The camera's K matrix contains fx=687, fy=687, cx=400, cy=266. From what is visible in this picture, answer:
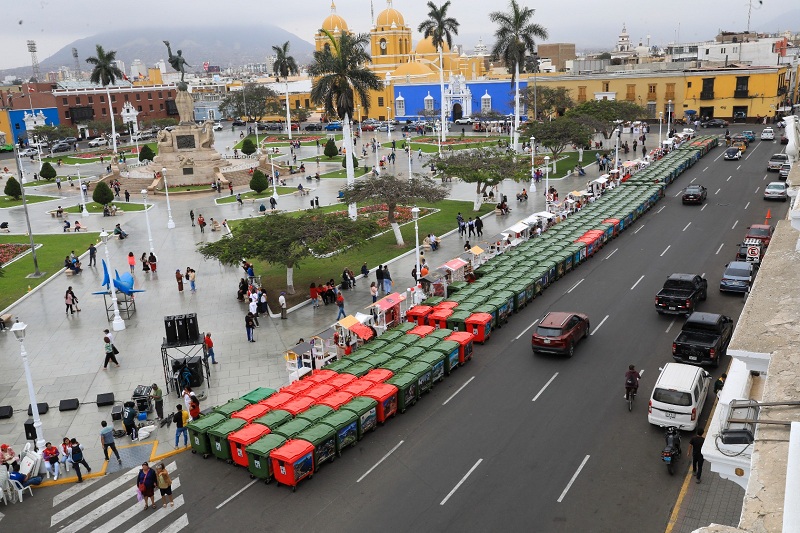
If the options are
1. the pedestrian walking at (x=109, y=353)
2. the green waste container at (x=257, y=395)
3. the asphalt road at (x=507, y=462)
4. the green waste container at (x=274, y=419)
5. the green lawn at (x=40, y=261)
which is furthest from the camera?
the green lawn at (x=40, y=261)

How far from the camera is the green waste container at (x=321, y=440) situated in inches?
667

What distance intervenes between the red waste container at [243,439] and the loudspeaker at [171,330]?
6.25m

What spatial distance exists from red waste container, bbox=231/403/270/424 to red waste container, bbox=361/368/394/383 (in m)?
3.12

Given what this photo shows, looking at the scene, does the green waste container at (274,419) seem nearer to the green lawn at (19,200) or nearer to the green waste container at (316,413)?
the green waste container at (316,413)

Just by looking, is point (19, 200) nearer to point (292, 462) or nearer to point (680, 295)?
point (292, 462)

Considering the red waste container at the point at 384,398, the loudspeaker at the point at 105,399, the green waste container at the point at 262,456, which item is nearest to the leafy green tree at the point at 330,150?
the loudspeaker at the point at 105,399

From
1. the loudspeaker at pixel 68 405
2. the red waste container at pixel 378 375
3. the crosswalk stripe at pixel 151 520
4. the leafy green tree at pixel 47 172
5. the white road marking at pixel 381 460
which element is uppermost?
the leafy green tree at pixel 47 172

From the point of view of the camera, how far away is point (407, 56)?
121125 millimetres

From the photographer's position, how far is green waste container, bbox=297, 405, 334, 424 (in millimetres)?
17891

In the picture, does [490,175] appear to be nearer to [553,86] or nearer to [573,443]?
[573,443]

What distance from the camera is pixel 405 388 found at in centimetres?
1967

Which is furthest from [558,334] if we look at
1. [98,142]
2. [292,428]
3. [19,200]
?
[98,142]

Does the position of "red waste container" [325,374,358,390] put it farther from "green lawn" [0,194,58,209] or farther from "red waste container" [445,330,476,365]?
"green lawn" [0,194,58,209]

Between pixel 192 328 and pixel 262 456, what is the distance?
24.4 feet
